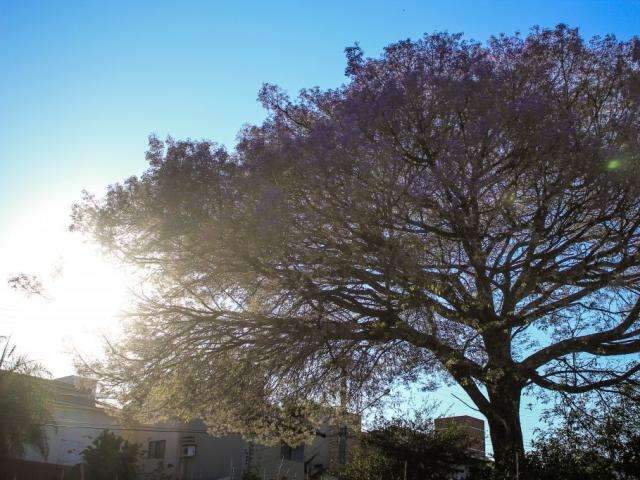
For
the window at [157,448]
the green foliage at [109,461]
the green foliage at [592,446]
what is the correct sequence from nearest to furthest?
the green foliage at [592,446], the green foliage at [109,461], the window at [157,448]

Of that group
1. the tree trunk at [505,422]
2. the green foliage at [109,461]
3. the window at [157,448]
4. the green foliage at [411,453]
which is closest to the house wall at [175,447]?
the window at [157,448]

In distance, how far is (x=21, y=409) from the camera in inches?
575

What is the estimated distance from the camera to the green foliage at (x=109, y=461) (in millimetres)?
16797

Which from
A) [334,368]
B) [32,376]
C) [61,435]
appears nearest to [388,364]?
[334,368]

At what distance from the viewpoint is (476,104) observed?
979 cm

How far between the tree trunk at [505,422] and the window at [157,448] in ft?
52.1

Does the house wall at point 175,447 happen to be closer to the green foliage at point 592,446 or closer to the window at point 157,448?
the window at point 157,448

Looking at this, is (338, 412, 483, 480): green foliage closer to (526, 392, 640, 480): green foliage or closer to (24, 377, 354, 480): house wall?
(526, 392, 640, 480): green foliage

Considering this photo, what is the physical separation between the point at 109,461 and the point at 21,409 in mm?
3407

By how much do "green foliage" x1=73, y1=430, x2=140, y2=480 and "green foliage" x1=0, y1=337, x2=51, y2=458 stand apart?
197 cm

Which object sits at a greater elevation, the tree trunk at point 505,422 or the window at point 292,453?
the tree trunk at point 505,422

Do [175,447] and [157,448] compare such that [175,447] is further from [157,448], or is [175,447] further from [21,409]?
[21,409]

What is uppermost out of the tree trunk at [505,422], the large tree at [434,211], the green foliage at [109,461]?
the large tree at [434,211]

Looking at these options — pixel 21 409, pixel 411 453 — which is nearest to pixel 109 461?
pixel 21 409
